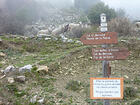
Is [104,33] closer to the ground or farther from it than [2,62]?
farther from it

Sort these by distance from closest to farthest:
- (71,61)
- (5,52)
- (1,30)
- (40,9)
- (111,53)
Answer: (111,53)
(71,61)
(5,52)
(1,30)
(40,9)

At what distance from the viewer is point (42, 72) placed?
593 cm

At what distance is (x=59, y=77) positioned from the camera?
19.6 ft

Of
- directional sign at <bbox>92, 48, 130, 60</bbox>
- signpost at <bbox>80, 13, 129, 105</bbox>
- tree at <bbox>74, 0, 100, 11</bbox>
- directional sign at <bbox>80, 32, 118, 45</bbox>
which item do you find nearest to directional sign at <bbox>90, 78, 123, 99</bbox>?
signpost at <bbox>80, 13, 129, 105</bbox>

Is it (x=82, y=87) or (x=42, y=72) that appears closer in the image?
(x=82, y=87)

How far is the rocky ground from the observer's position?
459 cm

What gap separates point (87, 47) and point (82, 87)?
3.06 metres

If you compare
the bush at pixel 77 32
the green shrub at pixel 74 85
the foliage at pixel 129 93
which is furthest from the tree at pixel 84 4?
the foliage at pixel 129 93

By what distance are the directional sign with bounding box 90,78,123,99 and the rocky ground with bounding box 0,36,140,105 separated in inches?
54.0

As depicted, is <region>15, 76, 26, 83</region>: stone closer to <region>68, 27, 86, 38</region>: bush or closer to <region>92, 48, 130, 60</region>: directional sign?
<region>92, 48, 130, 60</region>: directional sign

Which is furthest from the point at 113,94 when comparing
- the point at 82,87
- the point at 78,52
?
the point at 78,52

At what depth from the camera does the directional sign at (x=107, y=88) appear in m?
3.10

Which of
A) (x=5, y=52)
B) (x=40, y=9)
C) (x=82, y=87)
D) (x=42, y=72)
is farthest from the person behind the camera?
(x=40, y=9)

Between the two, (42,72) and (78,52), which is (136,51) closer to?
(78,52)
